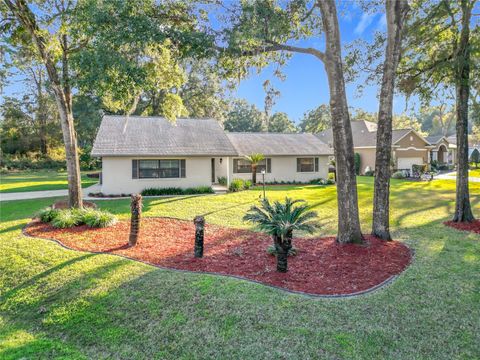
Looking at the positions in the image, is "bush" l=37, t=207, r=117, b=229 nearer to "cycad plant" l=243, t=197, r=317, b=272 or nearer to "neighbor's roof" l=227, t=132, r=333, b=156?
"cycad plant" l=243, t=197, r=317, b=272

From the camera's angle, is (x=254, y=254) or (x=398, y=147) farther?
(x=398, y=147)

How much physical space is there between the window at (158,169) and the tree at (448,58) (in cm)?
1225

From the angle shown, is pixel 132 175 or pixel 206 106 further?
pixel 206 106

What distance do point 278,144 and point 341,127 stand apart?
17.6 meters

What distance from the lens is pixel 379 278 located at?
5902mm

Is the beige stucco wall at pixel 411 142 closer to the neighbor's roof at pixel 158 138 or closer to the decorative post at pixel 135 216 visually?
the neighbor's roof at pixel 158 138

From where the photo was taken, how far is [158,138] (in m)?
18.7

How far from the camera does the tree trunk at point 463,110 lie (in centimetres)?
981

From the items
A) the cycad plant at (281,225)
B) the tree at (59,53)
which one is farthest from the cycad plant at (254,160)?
the cycad plant at (281,225)

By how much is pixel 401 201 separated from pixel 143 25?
1410 cm

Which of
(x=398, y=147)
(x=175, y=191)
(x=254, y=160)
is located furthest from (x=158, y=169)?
(x=398, y=147)

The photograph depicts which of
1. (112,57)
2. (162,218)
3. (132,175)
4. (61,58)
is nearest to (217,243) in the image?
(162,218)

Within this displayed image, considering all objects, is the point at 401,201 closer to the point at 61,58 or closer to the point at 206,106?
the point at 61,58

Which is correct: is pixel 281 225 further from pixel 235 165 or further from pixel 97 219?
pixel 235 165
